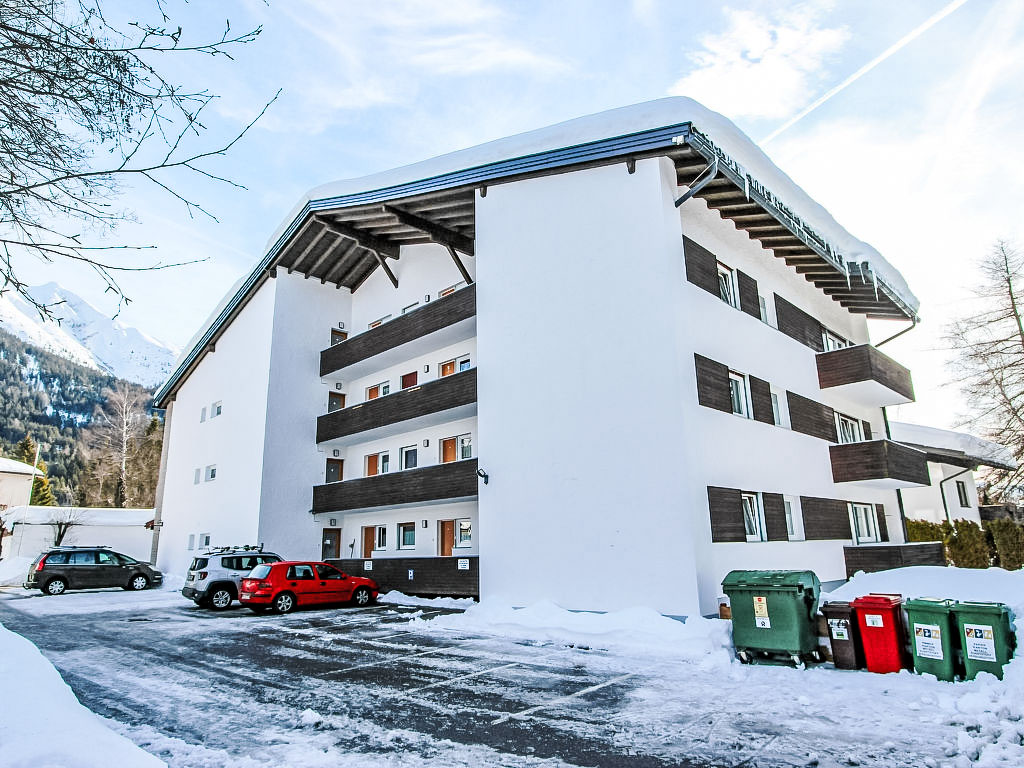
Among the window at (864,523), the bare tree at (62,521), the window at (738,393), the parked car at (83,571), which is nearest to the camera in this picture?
the window at (738,393)

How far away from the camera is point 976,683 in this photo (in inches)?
277

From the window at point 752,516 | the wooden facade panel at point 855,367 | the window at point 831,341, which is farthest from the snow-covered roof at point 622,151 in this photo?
the window at point 752,516

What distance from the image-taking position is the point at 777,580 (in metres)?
8.89

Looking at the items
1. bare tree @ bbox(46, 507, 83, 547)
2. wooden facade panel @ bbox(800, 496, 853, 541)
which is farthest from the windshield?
bare tree @ bbox(46, 507, 83, 547)

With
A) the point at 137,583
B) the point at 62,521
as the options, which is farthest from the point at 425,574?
the point at 62,521

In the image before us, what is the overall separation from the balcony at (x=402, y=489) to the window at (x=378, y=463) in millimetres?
1390

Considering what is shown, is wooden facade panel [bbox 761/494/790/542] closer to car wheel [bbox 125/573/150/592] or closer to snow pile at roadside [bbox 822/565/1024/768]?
snow pile at roadside [bbox 822/565/1024/768]

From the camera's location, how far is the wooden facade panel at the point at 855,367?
1884 cm

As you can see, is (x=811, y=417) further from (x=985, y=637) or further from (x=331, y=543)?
(x=331, y=543)

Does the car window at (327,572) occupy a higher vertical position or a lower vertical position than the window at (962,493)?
lower

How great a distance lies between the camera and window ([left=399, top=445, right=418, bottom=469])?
22.1m

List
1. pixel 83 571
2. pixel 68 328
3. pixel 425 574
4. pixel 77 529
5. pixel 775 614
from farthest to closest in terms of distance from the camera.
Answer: pixel 77 529
pixel 83 571
pixel 425 574
pixel 775 614
pixel 68 328

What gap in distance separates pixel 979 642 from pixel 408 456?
17639mm

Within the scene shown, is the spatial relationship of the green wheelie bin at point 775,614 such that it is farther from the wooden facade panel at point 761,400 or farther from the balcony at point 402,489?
the balcony at point 402,489
